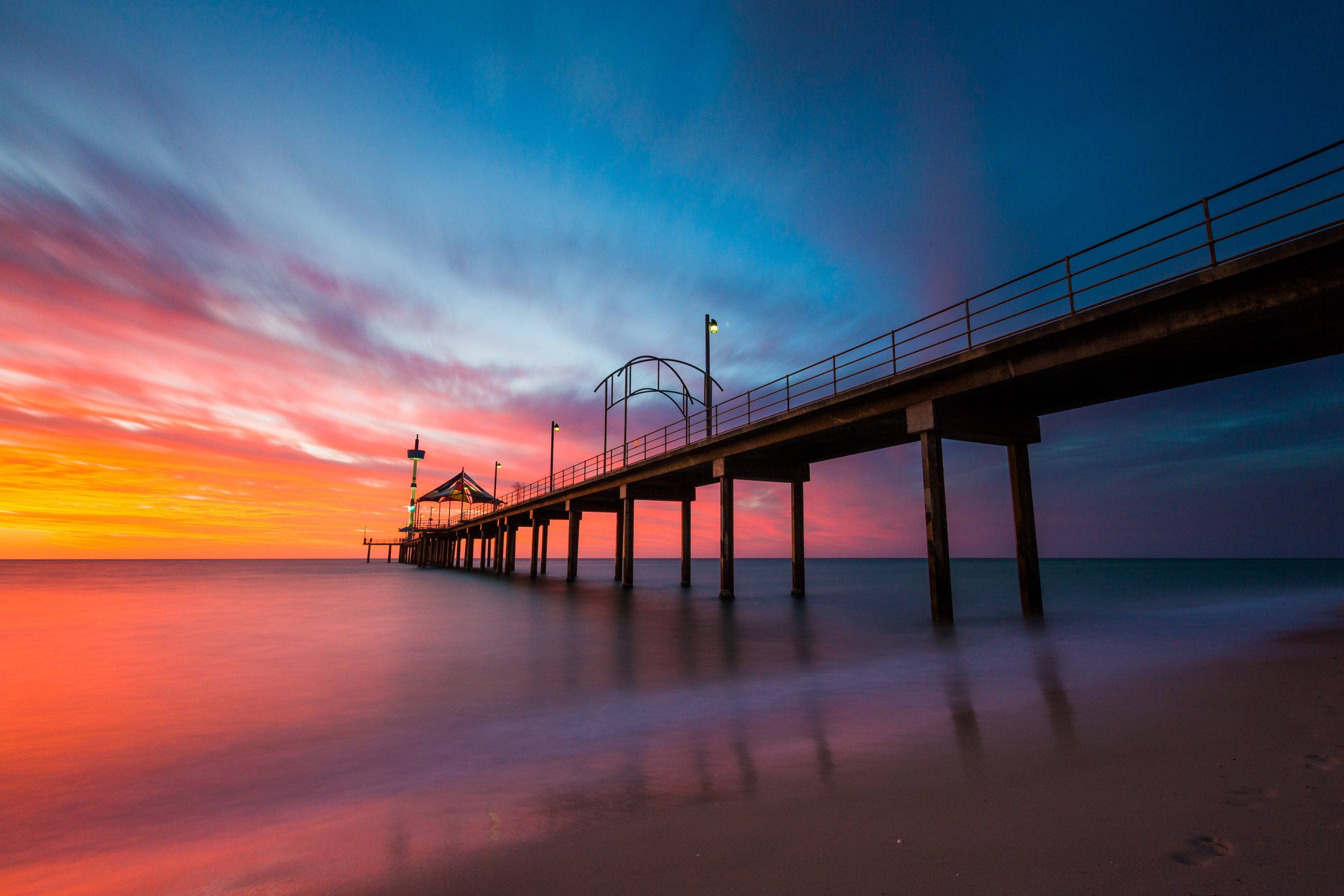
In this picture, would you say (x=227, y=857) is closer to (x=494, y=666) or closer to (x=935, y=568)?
(x=494, y=666)

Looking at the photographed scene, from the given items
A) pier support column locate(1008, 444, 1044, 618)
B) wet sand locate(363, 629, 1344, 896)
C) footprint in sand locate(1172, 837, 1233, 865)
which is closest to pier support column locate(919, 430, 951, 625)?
pier support column locate(1008, 444, 1044, 618)

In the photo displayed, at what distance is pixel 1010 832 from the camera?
4.41 meters

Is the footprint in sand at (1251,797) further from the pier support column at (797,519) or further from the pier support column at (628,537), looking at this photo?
the pier support column at (628,537)

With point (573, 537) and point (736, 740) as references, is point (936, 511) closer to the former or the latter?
point (736, 740)

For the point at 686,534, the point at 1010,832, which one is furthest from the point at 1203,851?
the point at 686,534

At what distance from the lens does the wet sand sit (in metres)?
3.78

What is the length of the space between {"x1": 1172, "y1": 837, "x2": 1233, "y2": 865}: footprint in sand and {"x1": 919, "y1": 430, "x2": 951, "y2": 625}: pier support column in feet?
47.4

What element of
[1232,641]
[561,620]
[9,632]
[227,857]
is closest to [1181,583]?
[1232,641]

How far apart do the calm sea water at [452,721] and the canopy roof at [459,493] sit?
63.0 metres

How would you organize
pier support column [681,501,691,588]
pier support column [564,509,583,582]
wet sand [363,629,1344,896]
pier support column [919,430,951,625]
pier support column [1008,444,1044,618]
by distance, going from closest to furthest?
wet sand [363,629,1344,896] < pier support column [919,430,951,625] < pier support column [1008,444,1044,618] < pier support column [681,501,691,588] < pier support column [564,509,583,582]

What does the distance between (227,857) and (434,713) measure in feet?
15.9

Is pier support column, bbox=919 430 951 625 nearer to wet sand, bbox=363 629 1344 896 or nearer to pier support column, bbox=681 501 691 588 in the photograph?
wet sand, bbox=363 629 1344 896

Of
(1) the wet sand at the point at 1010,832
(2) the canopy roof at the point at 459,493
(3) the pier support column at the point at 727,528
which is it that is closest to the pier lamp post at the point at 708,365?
(3) the pier support column at the point at 727,528

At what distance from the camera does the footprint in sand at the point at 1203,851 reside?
153 inches
